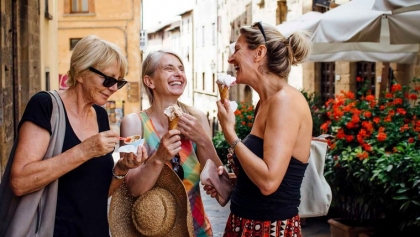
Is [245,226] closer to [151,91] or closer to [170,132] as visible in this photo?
[170,132]

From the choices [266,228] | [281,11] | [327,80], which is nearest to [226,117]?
[266,228]

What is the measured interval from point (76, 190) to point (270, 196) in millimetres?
840

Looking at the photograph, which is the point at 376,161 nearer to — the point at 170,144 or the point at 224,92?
the point at 224,92

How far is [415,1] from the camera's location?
237 inches

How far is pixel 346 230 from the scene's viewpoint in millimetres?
7418

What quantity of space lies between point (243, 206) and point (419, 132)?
378 centimetres

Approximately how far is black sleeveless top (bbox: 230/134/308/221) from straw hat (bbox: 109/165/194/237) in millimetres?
296

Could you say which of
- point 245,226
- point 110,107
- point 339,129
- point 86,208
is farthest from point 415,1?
point 110,107

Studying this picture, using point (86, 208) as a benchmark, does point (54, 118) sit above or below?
above

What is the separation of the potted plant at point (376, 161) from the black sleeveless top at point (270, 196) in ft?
8.44

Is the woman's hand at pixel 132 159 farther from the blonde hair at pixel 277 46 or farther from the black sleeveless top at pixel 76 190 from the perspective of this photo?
the blonde hair at pixel 277 46

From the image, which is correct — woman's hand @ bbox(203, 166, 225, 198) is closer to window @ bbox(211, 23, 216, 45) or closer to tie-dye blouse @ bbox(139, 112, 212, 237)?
tie-dye blouse @ bbox(139, 112, 212, 237)

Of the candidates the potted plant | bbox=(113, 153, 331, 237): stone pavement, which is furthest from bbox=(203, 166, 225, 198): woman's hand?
bbox=(113, 153, 331, 237): stone pavement

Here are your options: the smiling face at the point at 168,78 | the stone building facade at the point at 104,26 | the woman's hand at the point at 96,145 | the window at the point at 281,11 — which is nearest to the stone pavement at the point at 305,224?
the smiling face at the point at 168,78
